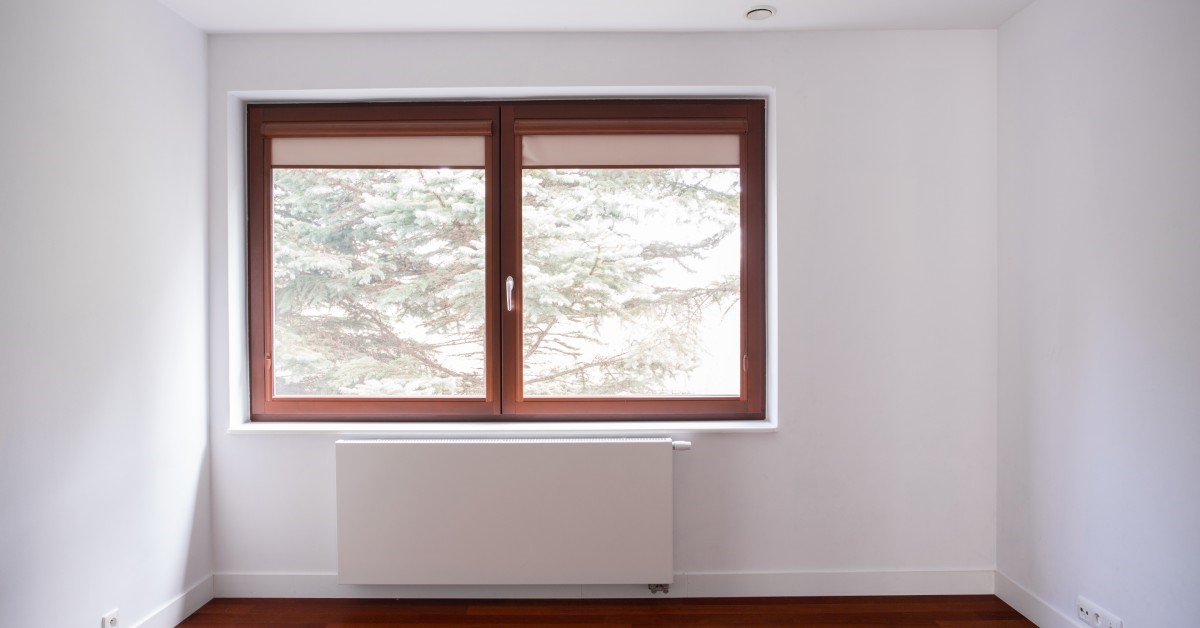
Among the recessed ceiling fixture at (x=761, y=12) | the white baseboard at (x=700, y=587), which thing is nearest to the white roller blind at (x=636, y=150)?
the recessed ceiling fixture at (x=761, y=12)

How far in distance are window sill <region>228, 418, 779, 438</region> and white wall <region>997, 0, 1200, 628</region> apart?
1082 mm

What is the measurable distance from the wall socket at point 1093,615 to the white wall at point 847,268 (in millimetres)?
455

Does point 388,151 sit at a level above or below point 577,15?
below

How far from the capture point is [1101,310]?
2.22m

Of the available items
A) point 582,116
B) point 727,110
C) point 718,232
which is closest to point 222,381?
point 582,116

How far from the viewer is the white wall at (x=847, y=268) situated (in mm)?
2773

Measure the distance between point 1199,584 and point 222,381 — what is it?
3.68m

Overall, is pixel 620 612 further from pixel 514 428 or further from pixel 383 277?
pixel 383 277

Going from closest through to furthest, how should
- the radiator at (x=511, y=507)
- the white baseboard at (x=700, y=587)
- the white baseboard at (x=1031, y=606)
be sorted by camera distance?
the white baseboard at (x=1031, y=606) → the radiator at (x=511, y=507) → the white baseboard at (x=700, y=587)

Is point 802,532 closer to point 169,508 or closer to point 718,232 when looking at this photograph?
point 718,232

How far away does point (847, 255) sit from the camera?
9.13 ft

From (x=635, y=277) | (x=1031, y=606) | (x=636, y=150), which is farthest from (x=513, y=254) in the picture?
(x=1031, y=606)

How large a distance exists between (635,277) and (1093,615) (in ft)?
7.10

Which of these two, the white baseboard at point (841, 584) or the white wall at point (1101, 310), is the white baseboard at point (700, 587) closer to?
the white baseboard at point (841, 584)
